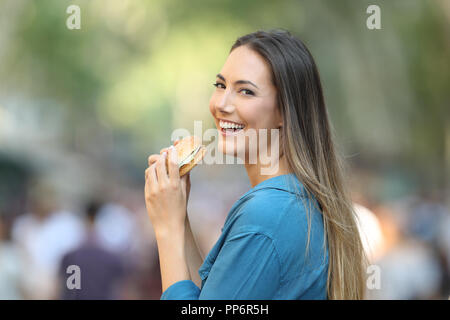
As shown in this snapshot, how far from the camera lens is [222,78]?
5.93 ft

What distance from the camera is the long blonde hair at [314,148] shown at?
1.65m

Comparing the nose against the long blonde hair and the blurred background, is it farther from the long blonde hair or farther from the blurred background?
the blurred background

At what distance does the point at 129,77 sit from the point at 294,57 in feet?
29.6

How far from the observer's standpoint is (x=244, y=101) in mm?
1749

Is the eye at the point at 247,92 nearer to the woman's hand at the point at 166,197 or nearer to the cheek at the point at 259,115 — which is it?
the cheek at the point at 259,115

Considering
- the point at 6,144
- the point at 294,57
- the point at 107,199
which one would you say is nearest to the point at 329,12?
the point at 107,199

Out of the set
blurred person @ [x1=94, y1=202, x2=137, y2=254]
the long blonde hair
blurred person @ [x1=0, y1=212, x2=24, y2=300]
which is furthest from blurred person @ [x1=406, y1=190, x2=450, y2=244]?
the long blonde hair

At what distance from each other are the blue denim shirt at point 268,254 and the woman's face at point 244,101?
256 millimetres

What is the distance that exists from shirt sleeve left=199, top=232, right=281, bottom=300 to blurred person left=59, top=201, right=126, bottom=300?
12.0ft

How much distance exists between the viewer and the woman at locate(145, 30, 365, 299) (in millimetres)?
1488

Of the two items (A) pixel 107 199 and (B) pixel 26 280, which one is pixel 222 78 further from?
(A) pixel 107 199

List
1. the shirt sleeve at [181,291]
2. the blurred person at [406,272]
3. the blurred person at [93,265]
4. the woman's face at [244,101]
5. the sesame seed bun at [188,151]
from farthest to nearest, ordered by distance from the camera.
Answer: the blurred person at [406,272] < the blurred person at [93,265] < the sesame seed bun at [188,151] < the woman's face at [244,101] < the shirt sleeve at [181,291]

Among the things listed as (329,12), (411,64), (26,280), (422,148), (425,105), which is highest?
(329,12)

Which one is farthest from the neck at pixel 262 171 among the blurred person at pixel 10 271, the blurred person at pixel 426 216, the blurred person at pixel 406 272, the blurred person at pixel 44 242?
the blurred person at pixel 426 216
